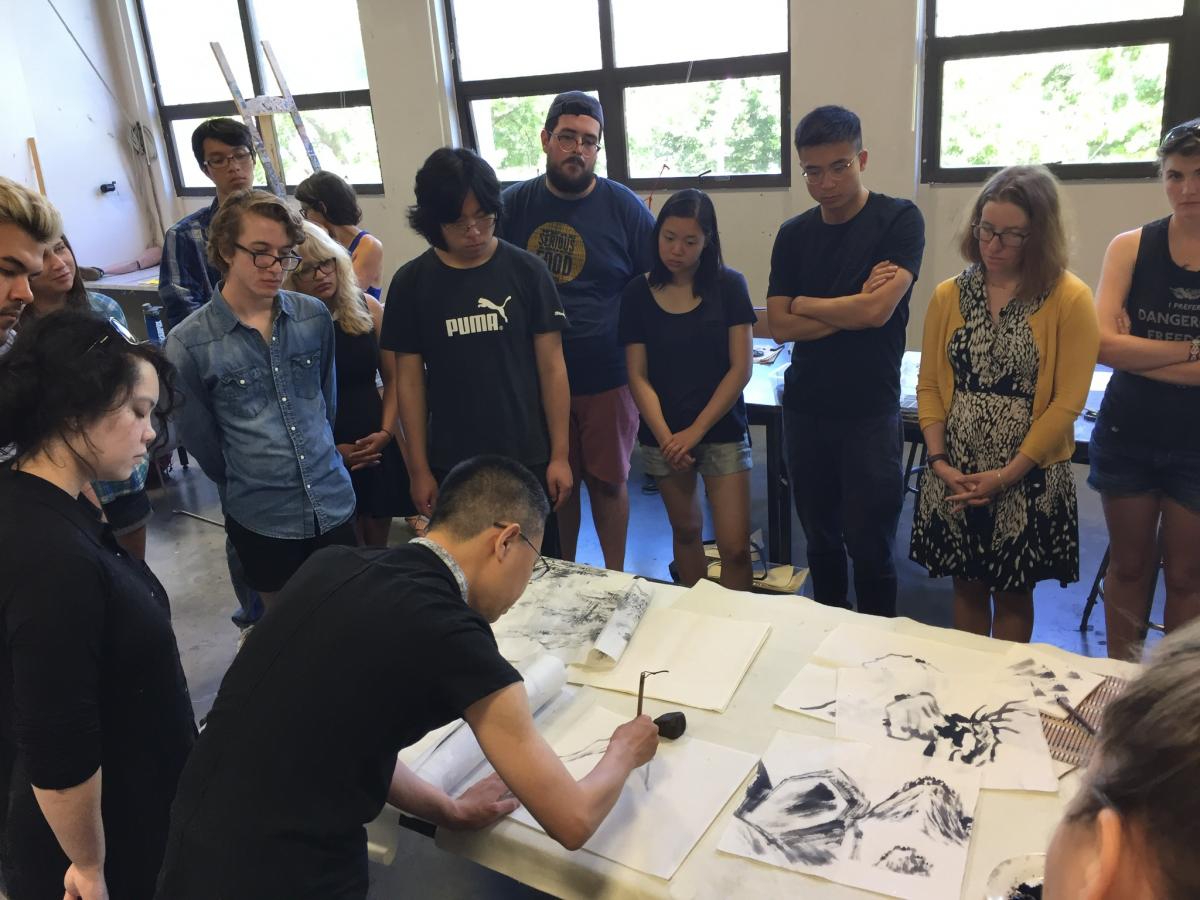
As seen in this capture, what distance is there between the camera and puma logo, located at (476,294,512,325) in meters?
2.16

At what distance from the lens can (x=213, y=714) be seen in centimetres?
107

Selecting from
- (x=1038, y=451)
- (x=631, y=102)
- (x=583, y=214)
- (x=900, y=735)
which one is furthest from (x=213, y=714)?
(x=631, y=102)

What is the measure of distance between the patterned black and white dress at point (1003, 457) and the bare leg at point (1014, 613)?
33mm

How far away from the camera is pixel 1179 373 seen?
1873 millimetres

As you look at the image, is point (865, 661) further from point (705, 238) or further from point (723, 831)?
point (705, 238)

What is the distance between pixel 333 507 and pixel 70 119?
17.8ft

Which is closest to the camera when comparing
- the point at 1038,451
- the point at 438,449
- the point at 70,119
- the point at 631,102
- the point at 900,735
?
the point at 900,735

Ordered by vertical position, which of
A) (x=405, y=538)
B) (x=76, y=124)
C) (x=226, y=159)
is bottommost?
(x=405, y=538)

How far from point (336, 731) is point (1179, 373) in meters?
1.90

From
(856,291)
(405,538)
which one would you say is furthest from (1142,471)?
(405,538)

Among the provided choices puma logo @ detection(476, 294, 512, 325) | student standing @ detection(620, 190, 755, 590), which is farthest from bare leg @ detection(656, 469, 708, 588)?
puma logo @ detection(476, 294, 512, 325)

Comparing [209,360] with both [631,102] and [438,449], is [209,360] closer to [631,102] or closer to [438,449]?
[438,449]

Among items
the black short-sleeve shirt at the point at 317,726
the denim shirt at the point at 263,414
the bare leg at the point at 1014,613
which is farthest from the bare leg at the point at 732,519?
the black short-sleeve shirt at the point at 317,726

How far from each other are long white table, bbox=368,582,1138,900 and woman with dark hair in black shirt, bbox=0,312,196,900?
0.37 meters
